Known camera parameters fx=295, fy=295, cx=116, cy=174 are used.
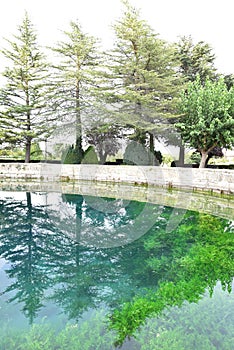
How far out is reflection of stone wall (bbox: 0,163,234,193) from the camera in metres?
10.3

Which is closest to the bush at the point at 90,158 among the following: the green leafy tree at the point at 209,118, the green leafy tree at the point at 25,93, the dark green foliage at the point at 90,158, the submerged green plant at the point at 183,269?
the dark green foliage at the point at 90,158

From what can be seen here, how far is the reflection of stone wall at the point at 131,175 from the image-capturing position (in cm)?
1033

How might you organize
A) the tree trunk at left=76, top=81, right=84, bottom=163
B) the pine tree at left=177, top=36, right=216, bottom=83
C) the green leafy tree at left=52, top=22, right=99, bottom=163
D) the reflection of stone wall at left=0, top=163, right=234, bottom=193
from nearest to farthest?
the reflection of stone wall at left=0, top=163, right=234, bottom=193, the tree trunk at left=76, top=81, right=84, bottom=163, the green leafy tree at left=52, top=22, right=99, bottom=163, the pine tree at left=177, top=36, right=216, bottom=83

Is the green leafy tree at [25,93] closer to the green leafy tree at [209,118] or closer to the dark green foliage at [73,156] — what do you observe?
the dark green foliage at [73,156]

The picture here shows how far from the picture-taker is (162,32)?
16.6 metres

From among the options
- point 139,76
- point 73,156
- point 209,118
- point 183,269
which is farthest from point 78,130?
point 183,269

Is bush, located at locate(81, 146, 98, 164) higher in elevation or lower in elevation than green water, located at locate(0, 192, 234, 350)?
higher

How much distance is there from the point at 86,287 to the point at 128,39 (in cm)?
1514

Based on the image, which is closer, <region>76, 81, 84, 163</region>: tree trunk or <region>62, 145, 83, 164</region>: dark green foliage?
<region>62, 145, 83, 164</region>: dark green foliage

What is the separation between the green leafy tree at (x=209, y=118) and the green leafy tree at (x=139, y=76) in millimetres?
1924

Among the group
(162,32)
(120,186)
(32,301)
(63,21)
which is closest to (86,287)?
(32,301)

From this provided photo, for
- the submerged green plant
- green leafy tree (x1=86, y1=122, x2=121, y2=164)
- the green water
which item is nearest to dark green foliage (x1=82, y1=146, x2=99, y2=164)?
green leafy tree (x1=86, y1=122, x2=121, y2=164)

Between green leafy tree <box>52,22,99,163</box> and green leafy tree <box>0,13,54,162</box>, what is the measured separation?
1.05 metres

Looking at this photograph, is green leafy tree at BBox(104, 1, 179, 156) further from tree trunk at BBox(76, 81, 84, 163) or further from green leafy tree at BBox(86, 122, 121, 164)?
tree trunk at BBox(76, 81, 84, 163)
